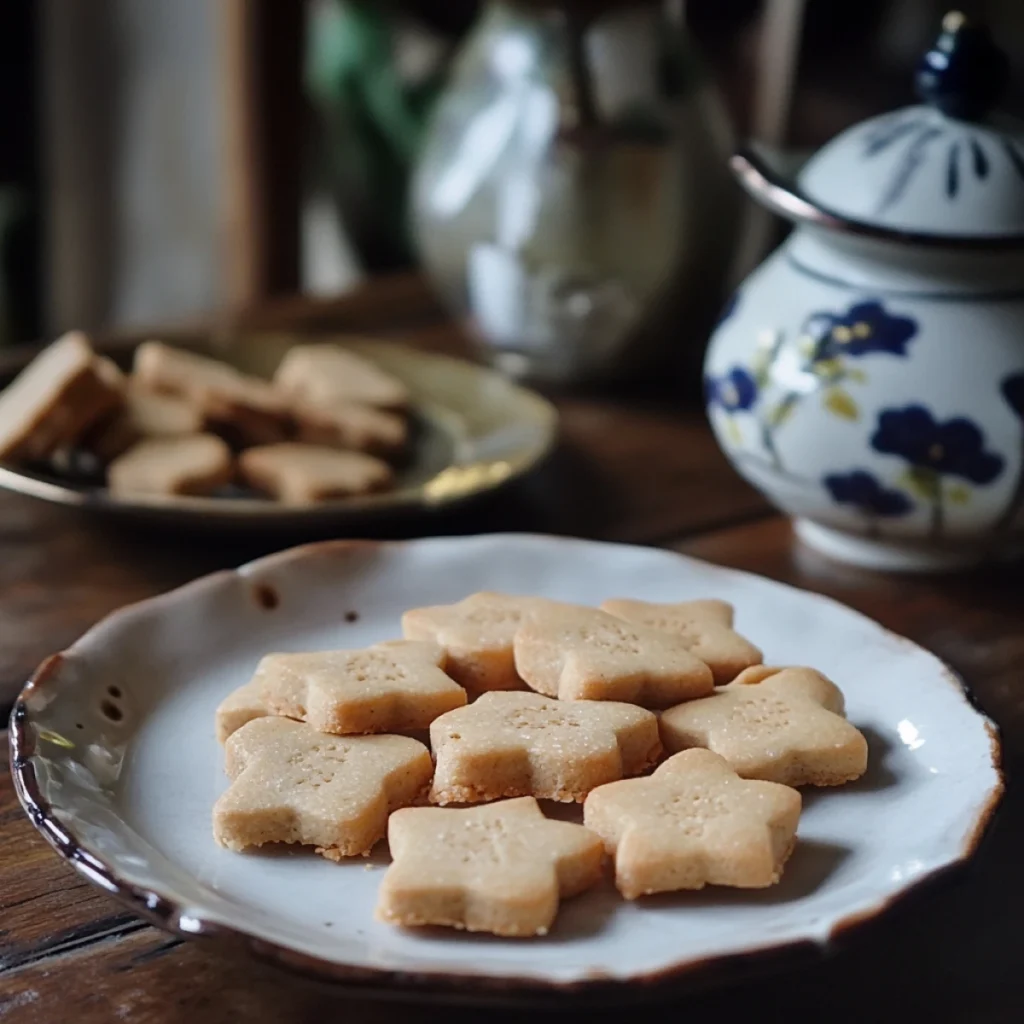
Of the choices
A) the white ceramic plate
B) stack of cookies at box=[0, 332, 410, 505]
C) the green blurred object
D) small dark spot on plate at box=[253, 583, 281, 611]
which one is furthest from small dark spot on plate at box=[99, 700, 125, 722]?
the green blurred object

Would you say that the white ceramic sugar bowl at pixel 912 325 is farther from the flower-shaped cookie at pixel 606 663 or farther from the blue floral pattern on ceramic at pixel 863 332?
the flower-shaped cookie at pixel 606 663

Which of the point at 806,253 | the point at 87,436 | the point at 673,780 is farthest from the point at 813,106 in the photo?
the point at 673,780

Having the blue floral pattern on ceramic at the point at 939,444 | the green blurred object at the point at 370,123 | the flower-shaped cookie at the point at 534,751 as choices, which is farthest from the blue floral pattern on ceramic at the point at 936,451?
the green blurred object at the point at 370,123

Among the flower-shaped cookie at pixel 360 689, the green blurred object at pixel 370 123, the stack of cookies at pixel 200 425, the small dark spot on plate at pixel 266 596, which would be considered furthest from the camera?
the green blurred object at pixel 370 123

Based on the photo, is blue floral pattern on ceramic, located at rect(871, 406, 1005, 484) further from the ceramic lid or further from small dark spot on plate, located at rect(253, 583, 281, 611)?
small dark spot on plate, located at rect(253, 583, 281, 611)

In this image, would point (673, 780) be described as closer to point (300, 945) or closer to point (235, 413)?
point (300, 945)

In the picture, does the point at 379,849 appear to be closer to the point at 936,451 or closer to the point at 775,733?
the point at 775,733
